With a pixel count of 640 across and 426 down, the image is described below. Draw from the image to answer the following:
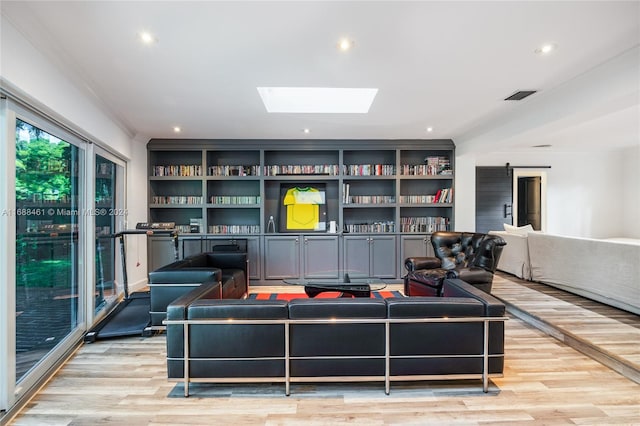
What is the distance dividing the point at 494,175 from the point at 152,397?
7.63m

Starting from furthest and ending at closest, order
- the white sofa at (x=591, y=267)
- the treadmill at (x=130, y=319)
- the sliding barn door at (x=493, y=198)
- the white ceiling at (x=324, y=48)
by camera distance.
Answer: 1. the sliding barn door at (x=493, y=198)
2. the white sofa at (x=591, y=267)
3. the treadmill at (x=130, y=319)
4. the white ceiling at (x=324, y=48)

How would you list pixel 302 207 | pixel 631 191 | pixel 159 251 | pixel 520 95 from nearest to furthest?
A: 1. pixel 520 95
2. pixel 159 251
3. pixel 302 207
4. pixel 631 191

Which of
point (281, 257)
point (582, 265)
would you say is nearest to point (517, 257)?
point (582, 265)

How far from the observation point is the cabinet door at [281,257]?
18.0 feet

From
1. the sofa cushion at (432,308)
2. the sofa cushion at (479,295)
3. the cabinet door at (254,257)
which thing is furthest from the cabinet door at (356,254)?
the sofa cushion at (432,308)

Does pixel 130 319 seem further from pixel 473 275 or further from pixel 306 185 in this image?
pixel 473 275

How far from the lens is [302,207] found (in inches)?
227

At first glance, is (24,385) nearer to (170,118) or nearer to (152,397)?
(152,397)

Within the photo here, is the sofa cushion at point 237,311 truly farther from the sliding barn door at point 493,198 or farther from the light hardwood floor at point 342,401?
the sliding barn door at point 493,198

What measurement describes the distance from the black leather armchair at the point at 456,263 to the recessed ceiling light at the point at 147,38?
378 centimetres

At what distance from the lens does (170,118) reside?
13.9 ft

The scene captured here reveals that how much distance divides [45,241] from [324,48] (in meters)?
2.96

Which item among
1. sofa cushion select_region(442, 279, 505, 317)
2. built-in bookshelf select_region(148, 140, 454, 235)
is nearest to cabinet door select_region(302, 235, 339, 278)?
built-in bookshelf select_region(148, 140, 454, 235)

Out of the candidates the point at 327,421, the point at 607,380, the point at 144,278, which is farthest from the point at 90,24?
the point at 607,380
